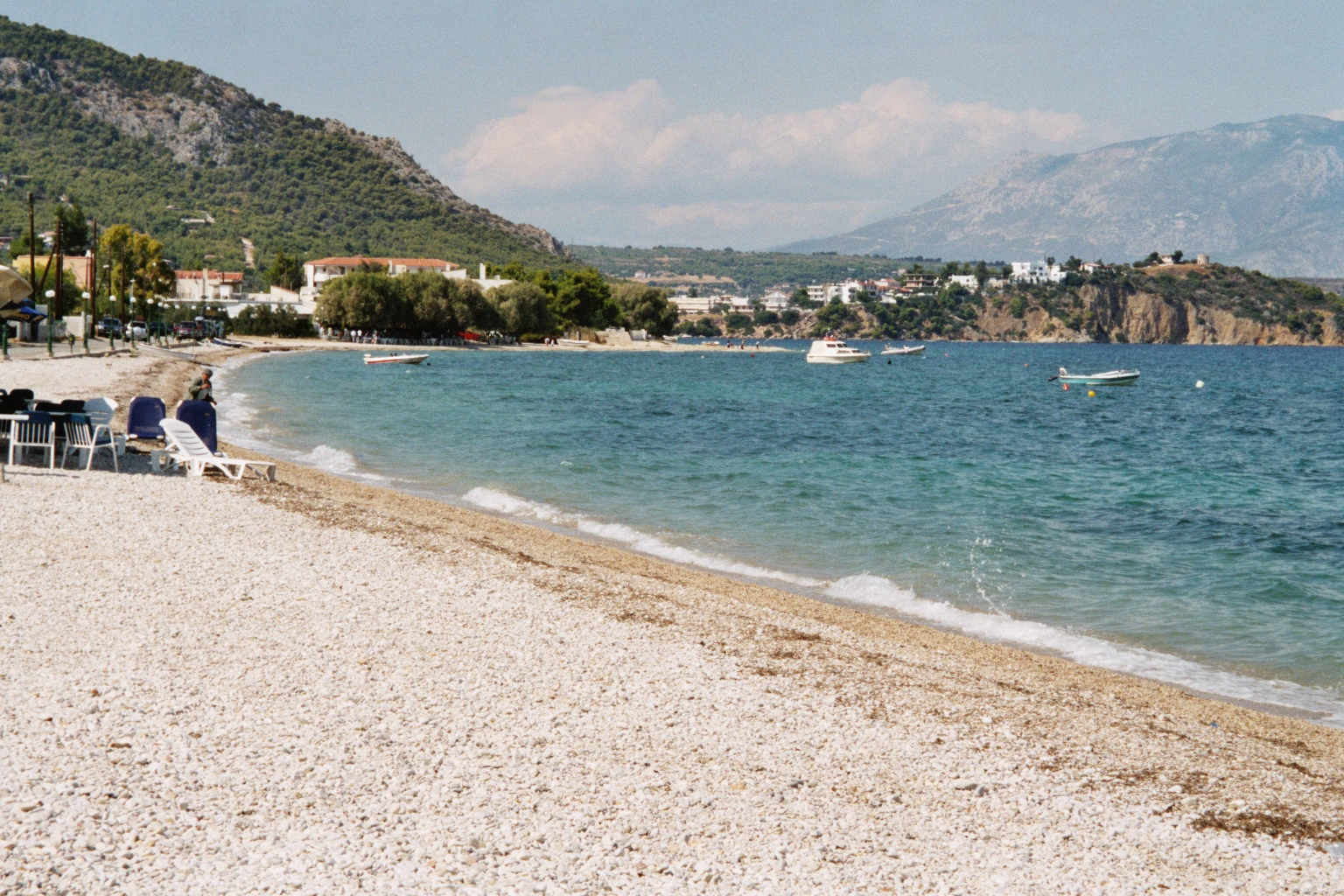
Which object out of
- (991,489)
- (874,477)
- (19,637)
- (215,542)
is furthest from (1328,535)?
(19,637)

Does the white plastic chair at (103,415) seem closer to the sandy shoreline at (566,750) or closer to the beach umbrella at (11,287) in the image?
the beach umbrella at (11,287)

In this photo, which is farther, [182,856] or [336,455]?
[336,455]

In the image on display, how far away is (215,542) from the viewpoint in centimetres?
1163

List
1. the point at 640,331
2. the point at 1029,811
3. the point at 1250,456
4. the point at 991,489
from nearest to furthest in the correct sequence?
1. the point at 1029,811
2. the point at 991,489
3. the point at 1250,456
4. the point at 640,331

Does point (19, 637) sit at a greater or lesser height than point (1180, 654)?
greater

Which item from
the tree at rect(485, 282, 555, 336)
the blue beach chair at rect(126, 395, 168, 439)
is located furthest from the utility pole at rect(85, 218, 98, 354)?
the tree at rect(485, 282, 555, 336)

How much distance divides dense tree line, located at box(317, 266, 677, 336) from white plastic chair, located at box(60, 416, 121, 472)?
97.0m

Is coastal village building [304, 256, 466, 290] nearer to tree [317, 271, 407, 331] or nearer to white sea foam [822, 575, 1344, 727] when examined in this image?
tree [317, 271, 407, 331]

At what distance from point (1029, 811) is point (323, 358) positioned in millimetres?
84289

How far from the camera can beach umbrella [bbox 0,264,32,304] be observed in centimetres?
1695

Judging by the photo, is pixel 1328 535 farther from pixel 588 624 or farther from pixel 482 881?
pixel 482 881

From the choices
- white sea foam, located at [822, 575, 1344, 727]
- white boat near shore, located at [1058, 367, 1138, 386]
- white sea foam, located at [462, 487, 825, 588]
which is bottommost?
white sea foam, located at [822, 575, 1344, 727]

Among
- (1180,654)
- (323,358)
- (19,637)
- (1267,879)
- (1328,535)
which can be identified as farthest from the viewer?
(323,358)

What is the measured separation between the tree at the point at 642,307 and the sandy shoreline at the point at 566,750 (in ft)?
477
